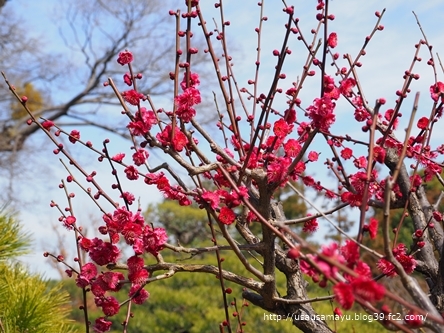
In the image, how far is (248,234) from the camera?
1.56m

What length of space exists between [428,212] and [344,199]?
2.23 ft

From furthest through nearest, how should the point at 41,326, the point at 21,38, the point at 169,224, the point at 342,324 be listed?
1. the point at 21,38
2. the point at 169,224
3. the point at 342,324
4. the point at 41,326

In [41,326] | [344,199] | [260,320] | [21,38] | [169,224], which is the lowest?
[41,326]

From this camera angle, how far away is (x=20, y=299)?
1.83 meters

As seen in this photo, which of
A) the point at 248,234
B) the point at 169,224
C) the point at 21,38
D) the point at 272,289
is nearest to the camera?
the point at 272,289

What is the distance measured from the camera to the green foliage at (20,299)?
5.90 feet

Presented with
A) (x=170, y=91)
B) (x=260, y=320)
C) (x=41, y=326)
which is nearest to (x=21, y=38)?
(x=170, y=91)

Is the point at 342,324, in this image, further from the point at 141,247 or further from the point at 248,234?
the point at 141,247

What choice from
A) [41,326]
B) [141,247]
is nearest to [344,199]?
[141,247]

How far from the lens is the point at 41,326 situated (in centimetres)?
184

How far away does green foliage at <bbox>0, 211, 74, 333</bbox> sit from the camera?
1.80 m

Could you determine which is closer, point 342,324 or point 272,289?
point 272,289

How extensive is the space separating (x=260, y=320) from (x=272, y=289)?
4.00 m

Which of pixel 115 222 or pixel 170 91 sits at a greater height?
pixel 170 91
